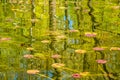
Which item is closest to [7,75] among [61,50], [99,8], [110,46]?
[61,50]

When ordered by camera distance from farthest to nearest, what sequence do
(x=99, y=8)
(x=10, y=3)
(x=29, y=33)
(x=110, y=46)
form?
1. (x=10, y=3)
2. (x=99, y=8)
3. (x=29, y=33)
4. (x=110, y=46)

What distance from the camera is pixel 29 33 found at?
556 cm

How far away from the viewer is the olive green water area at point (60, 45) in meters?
3.65

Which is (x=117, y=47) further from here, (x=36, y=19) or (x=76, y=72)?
(x=36, y=19)

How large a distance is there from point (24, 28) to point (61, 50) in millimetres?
1646

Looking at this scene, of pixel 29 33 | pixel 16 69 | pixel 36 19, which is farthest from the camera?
pixel 36 19

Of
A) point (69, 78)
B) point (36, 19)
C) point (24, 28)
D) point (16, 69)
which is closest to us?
point (69, 78)

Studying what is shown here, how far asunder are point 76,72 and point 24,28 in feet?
8.19

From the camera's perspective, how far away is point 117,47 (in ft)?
14.8

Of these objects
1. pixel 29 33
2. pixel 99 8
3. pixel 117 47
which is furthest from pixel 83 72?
pixel 99 8

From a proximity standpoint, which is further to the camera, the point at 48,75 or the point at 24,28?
the point at 24,28

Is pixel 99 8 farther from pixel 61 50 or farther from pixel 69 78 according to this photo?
pixel 69 78

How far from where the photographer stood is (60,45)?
186 inches

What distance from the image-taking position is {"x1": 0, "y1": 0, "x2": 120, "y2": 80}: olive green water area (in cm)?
365
